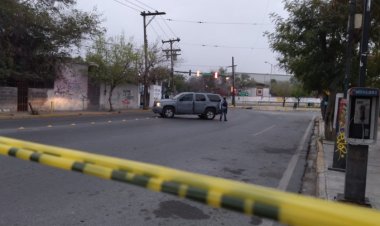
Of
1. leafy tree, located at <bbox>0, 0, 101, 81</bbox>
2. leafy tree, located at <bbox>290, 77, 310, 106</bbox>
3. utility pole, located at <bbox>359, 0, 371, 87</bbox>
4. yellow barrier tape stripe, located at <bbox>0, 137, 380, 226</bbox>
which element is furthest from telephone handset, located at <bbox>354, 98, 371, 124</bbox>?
leafy tree, located at <bbox>0, 0, 101, 81</bbox>

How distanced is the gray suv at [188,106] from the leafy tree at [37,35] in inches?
295

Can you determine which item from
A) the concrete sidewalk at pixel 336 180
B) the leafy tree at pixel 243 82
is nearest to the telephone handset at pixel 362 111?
the concrete sidewalk at pixel 336 180

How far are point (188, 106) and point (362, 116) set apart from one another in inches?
956

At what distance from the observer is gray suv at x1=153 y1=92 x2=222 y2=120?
103 feet

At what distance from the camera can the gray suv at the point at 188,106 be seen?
31.3 m

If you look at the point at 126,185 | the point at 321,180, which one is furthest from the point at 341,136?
the point at 126,185

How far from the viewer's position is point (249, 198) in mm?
1945

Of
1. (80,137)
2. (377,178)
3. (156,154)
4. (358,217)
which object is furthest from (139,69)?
(358,217)

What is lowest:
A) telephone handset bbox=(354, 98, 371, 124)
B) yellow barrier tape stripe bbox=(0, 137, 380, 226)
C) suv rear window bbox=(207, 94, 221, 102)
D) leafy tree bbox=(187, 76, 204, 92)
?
suv rear window bbox=(207, 94, 221, 102)

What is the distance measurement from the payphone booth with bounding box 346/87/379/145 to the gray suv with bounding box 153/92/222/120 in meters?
24.0

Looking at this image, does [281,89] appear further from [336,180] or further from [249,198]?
Answer: [249,198]

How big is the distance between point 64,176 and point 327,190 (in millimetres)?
4727

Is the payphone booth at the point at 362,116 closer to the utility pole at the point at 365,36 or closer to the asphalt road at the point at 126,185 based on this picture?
the utility pole at the point at 365,36

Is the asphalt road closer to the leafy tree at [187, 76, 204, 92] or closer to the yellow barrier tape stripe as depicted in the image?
the yellow barrier tape stripe
